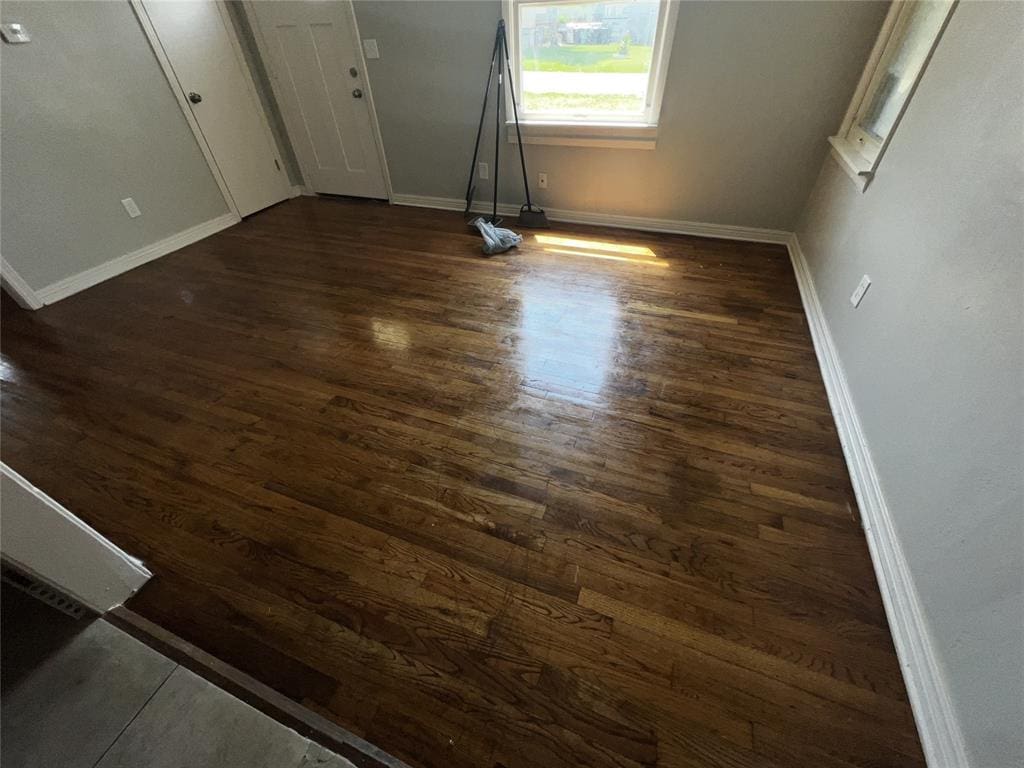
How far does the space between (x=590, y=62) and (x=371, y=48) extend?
1.58 meters

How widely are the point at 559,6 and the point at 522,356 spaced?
2256 mm

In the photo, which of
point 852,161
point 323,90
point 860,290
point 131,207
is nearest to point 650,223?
point 852,161

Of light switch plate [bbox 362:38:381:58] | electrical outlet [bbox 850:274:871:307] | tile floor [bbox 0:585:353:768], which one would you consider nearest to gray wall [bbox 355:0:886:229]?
light switch plate [bbox 362:38:381:58]

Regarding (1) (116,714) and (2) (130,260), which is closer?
(1) (116,714)

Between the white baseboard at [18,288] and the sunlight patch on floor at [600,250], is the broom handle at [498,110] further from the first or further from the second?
the white baseboard at [18,288]

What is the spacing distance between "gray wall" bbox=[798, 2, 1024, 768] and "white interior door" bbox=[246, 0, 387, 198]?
3.42 m

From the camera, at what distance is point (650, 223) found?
3086 millimetres

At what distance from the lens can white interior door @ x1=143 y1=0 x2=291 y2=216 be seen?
2934 mm

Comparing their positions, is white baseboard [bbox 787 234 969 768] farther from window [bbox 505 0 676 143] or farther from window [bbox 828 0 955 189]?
window [bbox 505 0 676 143]

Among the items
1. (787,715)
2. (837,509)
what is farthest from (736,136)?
(787,715)

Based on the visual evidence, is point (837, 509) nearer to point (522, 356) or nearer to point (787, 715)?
point (787, 715)

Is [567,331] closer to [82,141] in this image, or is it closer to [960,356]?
[960,356]

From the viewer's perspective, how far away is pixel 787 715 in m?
0.94

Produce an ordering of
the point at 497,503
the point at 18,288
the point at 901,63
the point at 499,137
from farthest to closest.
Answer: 1. the point at 499,137
2. the point at 18,288
3. the point at 901,63
4. the point at 497,503
